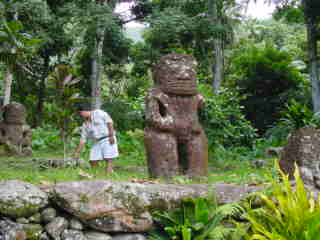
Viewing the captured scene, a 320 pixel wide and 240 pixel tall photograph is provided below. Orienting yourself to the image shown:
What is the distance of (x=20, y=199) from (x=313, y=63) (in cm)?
1211

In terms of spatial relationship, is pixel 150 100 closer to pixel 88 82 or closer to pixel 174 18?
pixel 174 18

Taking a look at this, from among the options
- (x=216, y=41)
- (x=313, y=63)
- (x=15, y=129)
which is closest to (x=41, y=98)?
(x=15, y=129)

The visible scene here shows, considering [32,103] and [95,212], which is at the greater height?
[32,103]

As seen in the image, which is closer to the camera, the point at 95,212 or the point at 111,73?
the point at 95,212

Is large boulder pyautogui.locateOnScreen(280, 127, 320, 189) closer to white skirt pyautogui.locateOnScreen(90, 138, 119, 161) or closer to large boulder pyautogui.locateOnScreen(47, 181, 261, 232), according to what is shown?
large boulder pyautogui.locateOnScreen(47, 181, 261, 232)

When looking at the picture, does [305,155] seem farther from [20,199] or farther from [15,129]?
[15,129]

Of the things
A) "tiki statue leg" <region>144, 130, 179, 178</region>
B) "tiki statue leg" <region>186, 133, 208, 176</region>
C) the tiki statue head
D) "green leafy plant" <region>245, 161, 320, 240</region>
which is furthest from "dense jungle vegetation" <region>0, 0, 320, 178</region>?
"green leafy plant" <region>245, 161, 320, 240</region>

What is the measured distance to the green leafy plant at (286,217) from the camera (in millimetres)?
4070

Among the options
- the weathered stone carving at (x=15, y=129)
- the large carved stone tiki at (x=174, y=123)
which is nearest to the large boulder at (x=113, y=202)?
the large carved stone tiki at (x=174, y=123)

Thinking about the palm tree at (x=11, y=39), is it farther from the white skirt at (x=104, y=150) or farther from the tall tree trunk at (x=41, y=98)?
the tall tree trunk at (x=41, y=98)

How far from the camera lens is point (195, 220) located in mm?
4391

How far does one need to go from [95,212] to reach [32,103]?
1659cm

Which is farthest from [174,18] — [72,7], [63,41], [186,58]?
[186,58]

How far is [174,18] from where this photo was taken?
14875 mm
